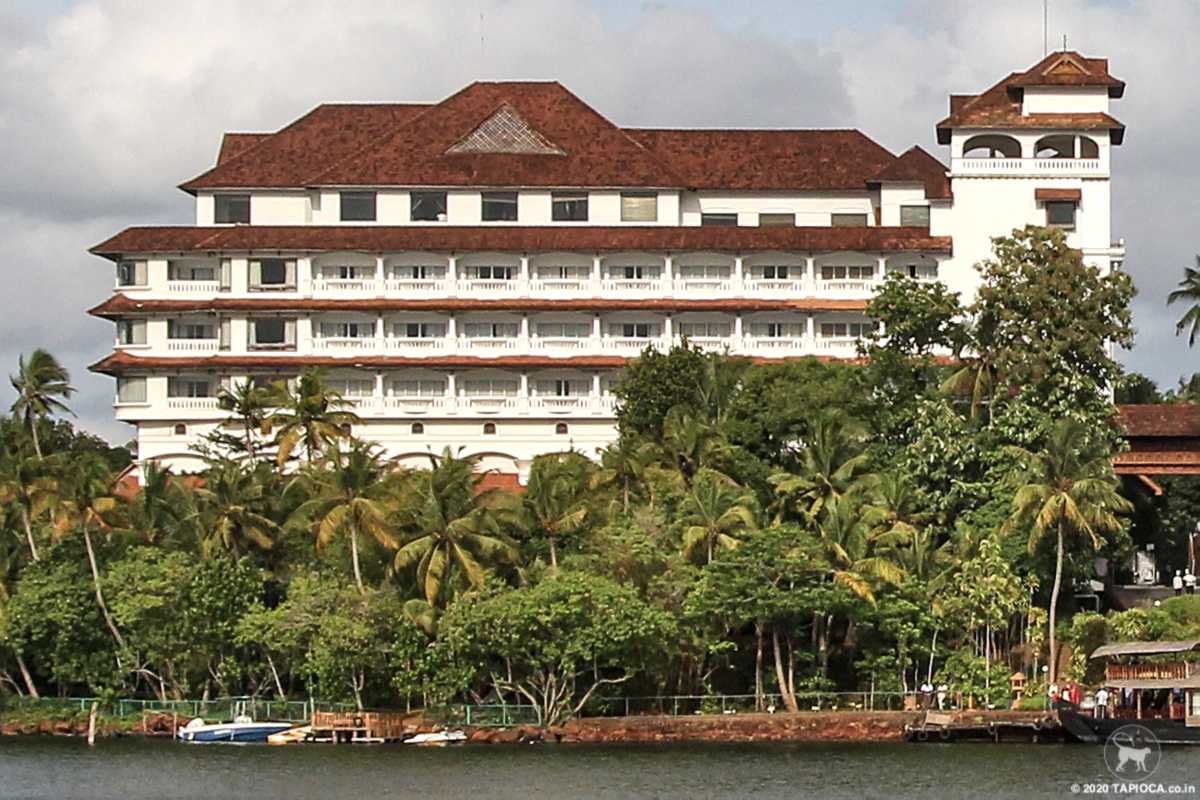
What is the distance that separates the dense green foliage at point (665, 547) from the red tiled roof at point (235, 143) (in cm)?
2155

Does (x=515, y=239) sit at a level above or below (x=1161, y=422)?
above

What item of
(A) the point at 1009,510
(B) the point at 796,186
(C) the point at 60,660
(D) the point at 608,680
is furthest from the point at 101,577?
(B) the point at 796,186

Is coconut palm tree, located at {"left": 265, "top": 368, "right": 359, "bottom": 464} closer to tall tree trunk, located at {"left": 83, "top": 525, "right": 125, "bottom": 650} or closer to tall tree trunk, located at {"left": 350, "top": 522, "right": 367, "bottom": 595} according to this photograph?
tall tree trunk, located at {"left": 350, "top": 522, "right": 367, "bottom": 595}

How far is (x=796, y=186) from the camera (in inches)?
3925

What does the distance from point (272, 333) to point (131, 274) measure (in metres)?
5.77

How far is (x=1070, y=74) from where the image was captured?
95.6 m

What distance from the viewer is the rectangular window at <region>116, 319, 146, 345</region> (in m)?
95.9

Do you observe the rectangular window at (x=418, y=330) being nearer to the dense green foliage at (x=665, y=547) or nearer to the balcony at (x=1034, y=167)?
the dense green foliage at (x=665, y=547)

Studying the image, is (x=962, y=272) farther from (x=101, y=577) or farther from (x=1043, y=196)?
(x=101, y=577)

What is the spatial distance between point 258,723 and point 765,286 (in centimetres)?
2994

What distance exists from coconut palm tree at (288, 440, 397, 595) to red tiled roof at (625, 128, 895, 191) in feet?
90.6

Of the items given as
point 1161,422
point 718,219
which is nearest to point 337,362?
point 718,219

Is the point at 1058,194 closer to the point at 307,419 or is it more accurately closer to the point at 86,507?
the point at 307,419

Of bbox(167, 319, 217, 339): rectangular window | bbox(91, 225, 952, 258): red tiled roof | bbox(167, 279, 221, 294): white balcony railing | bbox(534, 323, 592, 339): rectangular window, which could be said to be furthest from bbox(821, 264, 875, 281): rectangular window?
bbox(167, 319, 217, 339): rectangular window
